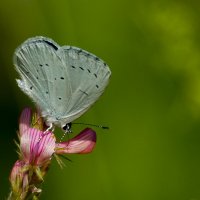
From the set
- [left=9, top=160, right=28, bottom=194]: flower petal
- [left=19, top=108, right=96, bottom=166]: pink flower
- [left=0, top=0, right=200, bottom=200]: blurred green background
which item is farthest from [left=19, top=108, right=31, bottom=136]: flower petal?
[left=0, top=0, right=200, bottom=200]: blurred green background

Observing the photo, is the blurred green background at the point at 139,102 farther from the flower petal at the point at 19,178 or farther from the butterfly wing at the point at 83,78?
the flower petal at the point at 19,178

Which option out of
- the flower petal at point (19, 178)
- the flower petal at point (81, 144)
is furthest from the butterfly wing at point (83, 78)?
the flower petal at point (19, 178)

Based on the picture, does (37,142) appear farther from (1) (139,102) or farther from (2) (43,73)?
(1) (139,102)

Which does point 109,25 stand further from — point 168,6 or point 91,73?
point 91,73

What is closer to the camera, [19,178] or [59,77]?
[19,178]

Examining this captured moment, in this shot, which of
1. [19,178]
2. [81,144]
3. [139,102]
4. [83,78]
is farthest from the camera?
[139,102]

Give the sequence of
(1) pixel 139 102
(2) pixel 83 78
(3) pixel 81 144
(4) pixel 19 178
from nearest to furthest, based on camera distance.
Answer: (4) pixel 19 178 → (3) pixel 81 144 → (2) pixel 83 78 → (1) pixel 139 102

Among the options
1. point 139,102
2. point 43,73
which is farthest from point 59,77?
point 139,102

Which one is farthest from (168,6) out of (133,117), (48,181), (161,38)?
(48,181)
